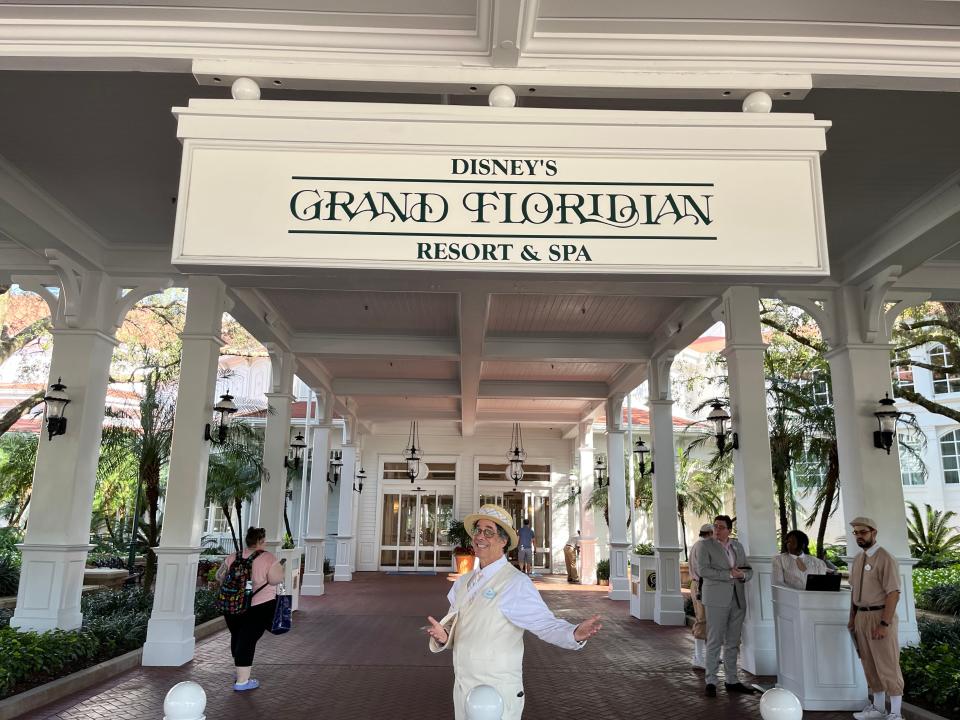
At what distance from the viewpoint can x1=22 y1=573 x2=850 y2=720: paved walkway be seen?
593cm

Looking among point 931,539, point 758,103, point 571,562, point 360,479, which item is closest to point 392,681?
point 758,103

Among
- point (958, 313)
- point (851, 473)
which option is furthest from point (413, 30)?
point (958, 313)

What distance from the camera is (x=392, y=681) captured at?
7.09m

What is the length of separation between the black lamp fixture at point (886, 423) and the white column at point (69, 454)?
825 centimetres

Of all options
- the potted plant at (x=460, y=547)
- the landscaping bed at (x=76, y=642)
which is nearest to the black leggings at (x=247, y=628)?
the landscaping bed at (x=76, y=642)

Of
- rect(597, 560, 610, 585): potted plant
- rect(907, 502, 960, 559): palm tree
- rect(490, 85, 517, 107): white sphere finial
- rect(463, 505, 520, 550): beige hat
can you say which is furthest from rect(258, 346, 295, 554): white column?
rect(907, 502, 960, 559): palm tree

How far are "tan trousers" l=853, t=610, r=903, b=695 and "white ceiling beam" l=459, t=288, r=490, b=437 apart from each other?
4.83 metres

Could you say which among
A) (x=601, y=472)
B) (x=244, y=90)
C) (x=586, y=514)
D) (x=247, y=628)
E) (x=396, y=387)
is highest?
(x=396, y=387)

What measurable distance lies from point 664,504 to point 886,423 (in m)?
4.43

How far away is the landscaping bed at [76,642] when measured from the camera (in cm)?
589

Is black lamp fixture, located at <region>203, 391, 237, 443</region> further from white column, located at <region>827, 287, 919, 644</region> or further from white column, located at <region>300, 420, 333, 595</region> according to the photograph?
white column, located at <region>827, 287, 919, 644</region>

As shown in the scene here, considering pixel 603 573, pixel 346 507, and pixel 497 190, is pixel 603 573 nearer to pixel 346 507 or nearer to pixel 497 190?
pixel 346 507

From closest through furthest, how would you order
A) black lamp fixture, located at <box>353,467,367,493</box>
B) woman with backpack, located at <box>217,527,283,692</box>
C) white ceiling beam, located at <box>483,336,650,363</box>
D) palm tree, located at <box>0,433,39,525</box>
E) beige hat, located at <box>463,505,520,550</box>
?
beige hat, located at <box>463,505,520,550</box> < woman with backpack, located at <box>217,527,283,692</box> < white ceiling beam, located at <box>483,336,650,363</box> < palm tree, located at <box>0,433,39,525</box> < black lamp fixture, located at <box>353,467,367,493</box>

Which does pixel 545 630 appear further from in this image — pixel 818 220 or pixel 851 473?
pixel 851 473
